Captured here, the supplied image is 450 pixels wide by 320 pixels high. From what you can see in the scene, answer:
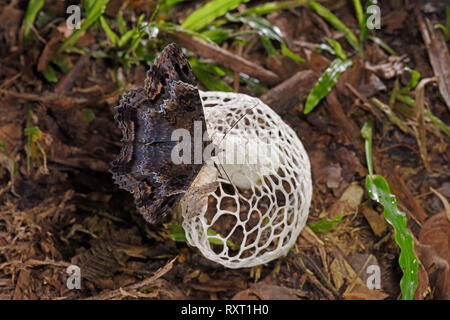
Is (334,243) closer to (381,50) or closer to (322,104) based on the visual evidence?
(322,104)

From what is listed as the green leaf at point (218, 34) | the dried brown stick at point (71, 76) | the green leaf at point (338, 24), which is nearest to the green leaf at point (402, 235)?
the green leaf at point (338, 24)

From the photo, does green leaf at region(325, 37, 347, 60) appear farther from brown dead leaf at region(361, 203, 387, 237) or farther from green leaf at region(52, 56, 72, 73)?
green leaf at region(52, 56, 72, 73)

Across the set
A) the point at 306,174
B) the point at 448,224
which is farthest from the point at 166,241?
the point at 448,224

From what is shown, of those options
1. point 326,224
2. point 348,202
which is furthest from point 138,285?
point 348,202

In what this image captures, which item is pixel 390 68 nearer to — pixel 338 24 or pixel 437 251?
pixel 338 24

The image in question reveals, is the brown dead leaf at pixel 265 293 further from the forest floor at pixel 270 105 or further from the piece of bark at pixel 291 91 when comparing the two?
the piece of bark at pixel 291 91

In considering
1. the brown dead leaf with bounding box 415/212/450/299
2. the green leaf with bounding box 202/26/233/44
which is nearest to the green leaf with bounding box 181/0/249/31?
the green leaf with bounding box 202/26/233/44
